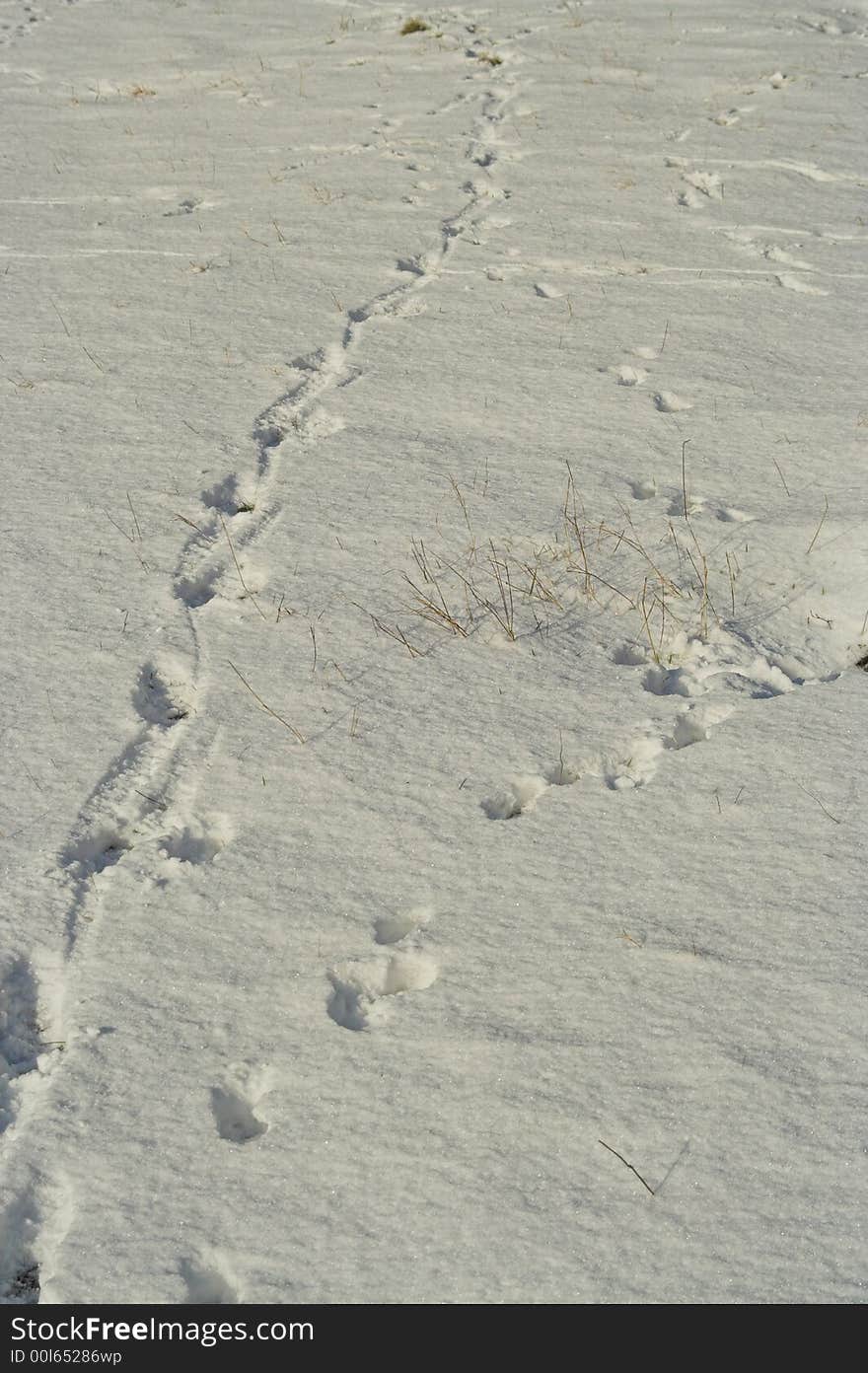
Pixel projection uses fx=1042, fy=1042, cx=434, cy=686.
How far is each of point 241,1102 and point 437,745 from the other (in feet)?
3.05

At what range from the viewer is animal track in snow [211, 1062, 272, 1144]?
1.83m

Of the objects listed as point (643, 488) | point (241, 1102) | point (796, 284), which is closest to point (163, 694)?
point (241, 1102)

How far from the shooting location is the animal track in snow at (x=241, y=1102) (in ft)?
6.02

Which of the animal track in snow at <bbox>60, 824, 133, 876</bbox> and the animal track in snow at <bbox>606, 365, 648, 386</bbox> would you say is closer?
the animal track in snow at <bbox>60, 824, 133, 876</bbox>

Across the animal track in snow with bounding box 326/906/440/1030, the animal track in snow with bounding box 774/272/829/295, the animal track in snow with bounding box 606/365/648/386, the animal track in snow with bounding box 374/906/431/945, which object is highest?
the animal track in snow with bounding box 774/272/829/295

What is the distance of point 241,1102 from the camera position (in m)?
1.87

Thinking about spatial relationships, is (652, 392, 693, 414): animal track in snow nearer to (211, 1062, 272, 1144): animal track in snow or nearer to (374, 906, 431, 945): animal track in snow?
(374, 906, 431, 945): animal track in snow

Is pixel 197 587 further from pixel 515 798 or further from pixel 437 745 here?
pixel 515 798

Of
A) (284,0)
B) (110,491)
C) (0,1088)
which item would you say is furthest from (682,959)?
(284,0)

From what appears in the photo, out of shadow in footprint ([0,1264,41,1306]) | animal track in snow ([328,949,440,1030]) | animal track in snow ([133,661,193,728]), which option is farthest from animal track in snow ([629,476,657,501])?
shadow in footprint ([0,1264,41,1306])

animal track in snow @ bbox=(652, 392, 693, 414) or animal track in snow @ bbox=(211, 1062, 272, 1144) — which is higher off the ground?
animal track in snow @ bbox=(652, 392, 693, 414)

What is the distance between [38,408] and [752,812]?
9.66 feet

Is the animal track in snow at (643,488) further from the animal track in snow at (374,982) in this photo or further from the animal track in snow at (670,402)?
the animal track in snow at (374,982)

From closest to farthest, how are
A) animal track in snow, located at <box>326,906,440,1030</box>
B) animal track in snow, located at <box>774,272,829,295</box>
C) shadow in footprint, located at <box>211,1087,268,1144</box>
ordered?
shadow in footprint, located at <box>211,1087,268,1144</box> → animal track in snow, located at <box>326,906,440,1030</box> → animal track in snow, located at <box>774,272,829,295</box>
